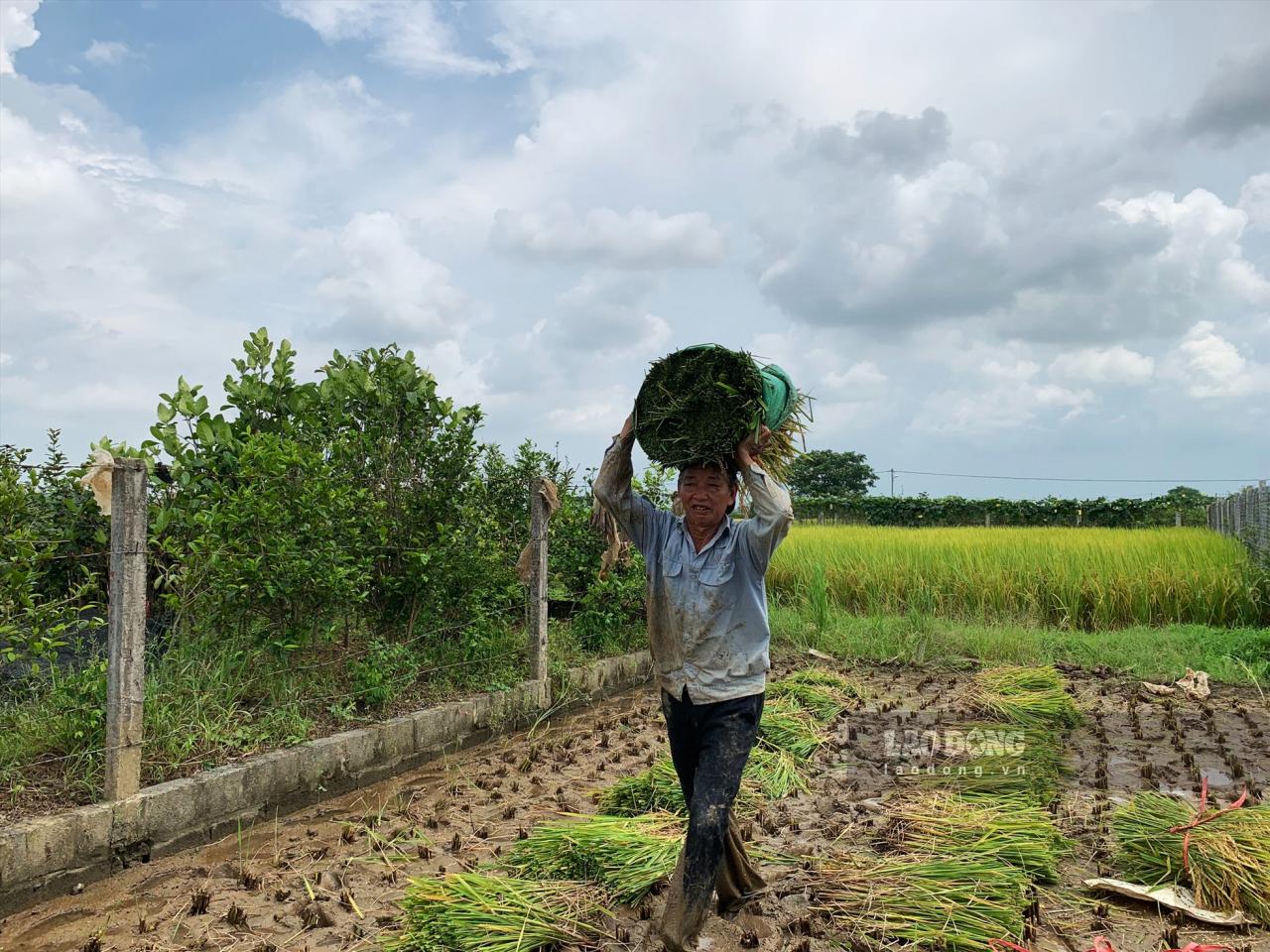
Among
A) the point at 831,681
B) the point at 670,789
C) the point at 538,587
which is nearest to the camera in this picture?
the point at 670,789

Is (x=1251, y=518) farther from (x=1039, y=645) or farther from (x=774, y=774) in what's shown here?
(x=774, y=774)

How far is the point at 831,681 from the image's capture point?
834 centimetres

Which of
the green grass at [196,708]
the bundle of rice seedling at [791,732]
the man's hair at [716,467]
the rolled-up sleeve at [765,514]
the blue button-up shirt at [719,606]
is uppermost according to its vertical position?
the man's hair at [716,467]

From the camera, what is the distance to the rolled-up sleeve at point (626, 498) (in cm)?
359

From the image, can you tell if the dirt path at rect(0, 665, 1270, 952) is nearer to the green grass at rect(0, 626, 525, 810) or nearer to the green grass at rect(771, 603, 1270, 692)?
the green grass at rect(0, 626, 525, 810)

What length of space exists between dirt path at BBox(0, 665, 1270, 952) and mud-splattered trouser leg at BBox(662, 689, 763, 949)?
0.31 metres

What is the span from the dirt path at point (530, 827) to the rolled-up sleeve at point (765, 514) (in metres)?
1.37

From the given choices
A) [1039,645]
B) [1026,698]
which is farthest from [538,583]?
[1039,645]

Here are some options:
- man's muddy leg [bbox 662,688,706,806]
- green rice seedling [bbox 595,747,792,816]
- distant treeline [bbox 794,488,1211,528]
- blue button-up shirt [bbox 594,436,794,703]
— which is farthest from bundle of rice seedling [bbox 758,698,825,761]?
distant treeline [bbox 794,488,1211,528]

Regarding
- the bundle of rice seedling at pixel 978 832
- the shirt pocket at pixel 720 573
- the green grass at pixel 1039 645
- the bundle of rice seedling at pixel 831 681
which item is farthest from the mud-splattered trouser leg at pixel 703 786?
the green grass at pixel 1039 645

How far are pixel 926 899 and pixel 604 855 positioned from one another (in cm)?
121

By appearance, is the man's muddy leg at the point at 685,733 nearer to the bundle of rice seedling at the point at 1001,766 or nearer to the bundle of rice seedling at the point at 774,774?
the bundle of rice seedling at the point at 774,774

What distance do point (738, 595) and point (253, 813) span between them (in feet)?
9.55

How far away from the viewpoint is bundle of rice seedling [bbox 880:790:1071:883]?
4051 millimetres
